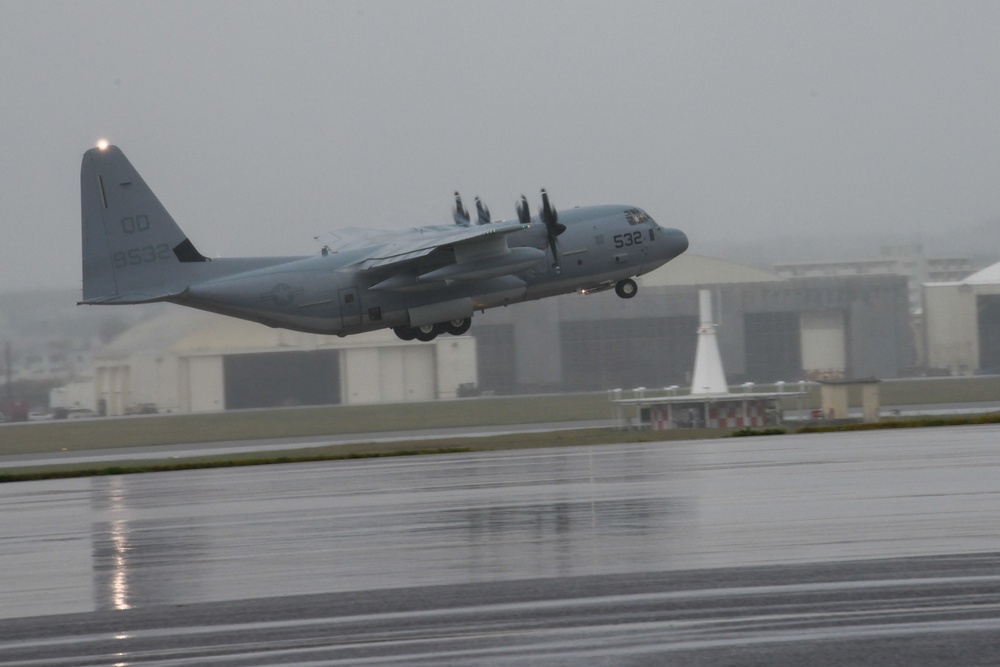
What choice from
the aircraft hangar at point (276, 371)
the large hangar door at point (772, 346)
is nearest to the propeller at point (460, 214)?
the aircraft hangar at point (276, 371)

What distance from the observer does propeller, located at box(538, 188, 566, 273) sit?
43144 millimetres

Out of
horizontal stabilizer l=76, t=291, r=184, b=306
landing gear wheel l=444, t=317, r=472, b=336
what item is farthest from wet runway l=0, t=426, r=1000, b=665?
landing gear wheel l=444, t=317, r=472, b=336

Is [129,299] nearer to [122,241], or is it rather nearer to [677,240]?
[122,241]

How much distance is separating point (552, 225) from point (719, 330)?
3843 cm

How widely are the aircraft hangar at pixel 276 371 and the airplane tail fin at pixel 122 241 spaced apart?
61.6 ft

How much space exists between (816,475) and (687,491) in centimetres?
302

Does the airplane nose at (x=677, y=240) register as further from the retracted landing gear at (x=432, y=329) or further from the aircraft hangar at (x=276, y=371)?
the aircraft hangar at (x=276, y=371)

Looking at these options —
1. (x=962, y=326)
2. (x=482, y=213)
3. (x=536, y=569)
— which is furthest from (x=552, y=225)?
(x=962, y=326)

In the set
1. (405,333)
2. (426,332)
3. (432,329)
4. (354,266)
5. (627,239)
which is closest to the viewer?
(354,266)

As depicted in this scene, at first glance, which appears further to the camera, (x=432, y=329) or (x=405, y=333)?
(x=432, y=329)

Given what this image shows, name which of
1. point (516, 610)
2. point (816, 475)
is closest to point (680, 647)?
point (516, 610)

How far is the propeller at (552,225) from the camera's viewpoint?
4314cm

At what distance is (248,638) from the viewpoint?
36.9 ft

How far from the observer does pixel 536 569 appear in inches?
559
